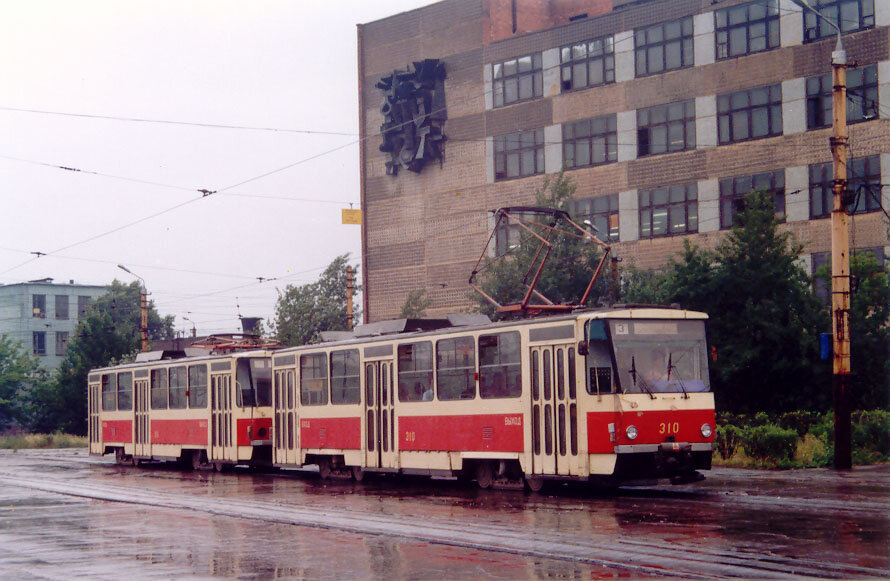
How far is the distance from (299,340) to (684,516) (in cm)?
4238

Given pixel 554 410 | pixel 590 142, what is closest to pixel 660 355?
pixel 554 410

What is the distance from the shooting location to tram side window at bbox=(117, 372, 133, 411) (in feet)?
124

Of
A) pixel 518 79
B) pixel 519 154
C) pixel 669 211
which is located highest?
pixel 518 79

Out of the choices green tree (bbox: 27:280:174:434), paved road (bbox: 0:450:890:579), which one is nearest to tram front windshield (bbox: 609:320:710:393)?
paved road (bbox: 0:450:890:579)

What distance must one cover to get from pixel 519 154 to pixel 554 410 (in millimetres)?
37212

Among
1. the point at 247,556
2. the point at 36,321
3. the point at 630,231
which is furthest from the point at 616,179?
the point at 36,321

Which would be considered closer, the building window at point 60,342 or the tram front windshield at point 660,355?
the tram front windshield at point 660,355

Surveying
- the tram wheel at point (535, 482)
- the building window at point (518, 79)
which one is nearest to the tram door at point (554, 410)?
the tram wheel at point (535, 482)

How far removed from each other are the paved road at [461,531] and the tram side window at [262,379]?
675 centimetres

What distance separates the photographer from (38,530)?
16.1 m

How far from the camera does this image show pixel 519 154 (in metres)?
56.2

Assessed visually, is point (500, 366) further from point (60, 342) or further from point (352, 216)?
point (60, 342)

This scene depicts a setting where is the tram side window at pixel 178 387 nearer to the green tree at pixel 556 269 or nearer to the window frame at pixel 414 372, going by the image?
the green tree at pixel 556 269

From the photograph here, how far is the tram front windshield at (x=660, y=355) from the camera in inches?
760
